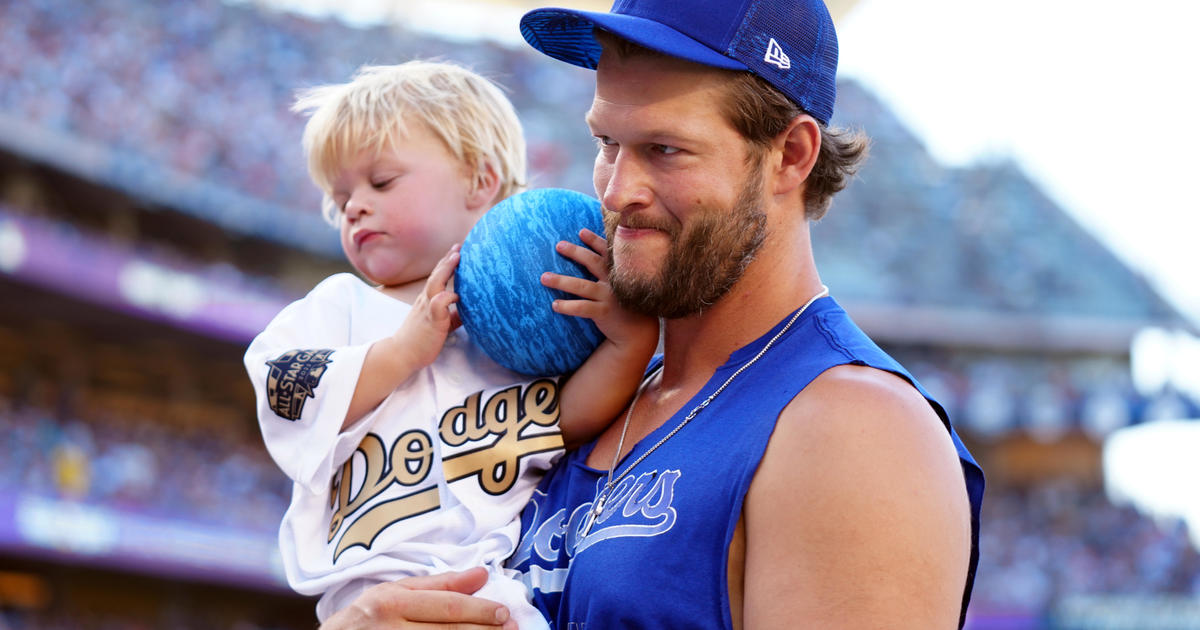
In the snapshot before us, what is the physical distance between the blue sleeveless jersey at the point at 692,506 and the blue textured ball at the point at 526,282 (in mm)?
311

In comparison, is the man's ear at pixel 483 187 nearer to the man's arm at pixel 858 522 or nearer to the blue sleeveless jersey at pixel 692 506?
the blue sleeveless jersey at pixel 692 506

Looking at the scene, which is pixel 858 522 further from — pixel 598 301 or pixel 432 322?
pixel 432 322

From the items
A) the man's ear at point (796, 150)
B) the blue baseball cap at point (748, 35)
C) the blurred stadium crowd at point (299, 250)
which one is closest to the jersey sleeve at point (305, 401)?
the blue baseball cap at point (748, 35)

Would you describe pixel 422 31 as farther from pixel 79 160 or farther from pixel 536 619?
pixel 536 619

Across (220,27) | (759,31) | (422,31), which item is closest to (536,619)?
(759,31)

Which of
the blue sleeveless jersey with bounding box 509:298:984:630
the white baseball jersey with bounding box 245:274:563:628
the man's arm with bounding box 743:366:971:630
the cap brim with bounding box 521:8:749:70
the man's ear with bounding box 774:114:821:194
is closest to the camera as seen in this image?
the man's arm with bounding box 743:366:971:630

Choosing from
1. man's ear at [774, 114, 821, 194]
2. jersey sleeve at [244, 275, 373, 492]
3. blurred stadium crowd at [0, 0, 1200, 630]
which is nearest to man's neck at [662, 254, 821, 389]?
man's ear at [774, 114, 821, 194]

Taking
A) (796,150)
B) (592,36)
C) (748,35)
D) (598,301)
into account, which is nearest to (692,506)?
(598,301)

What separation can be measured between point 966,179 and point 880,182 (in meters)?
2.86

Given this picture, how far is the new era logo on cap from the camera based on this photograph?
84.2 inches

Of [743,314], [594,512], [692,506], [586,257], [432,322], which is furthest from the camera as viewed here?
[432,322]

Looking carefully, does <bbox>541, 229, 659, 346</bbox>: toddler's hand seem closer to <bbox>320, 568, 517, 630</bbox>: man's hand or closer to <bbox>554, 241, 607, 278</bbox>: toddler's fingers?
<bbox>554, 241, 607, 278</bbox>: toddler's fingers

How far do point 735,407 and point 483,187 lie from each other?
1206 mm

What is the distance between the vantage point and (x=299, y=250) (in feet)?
74.2
